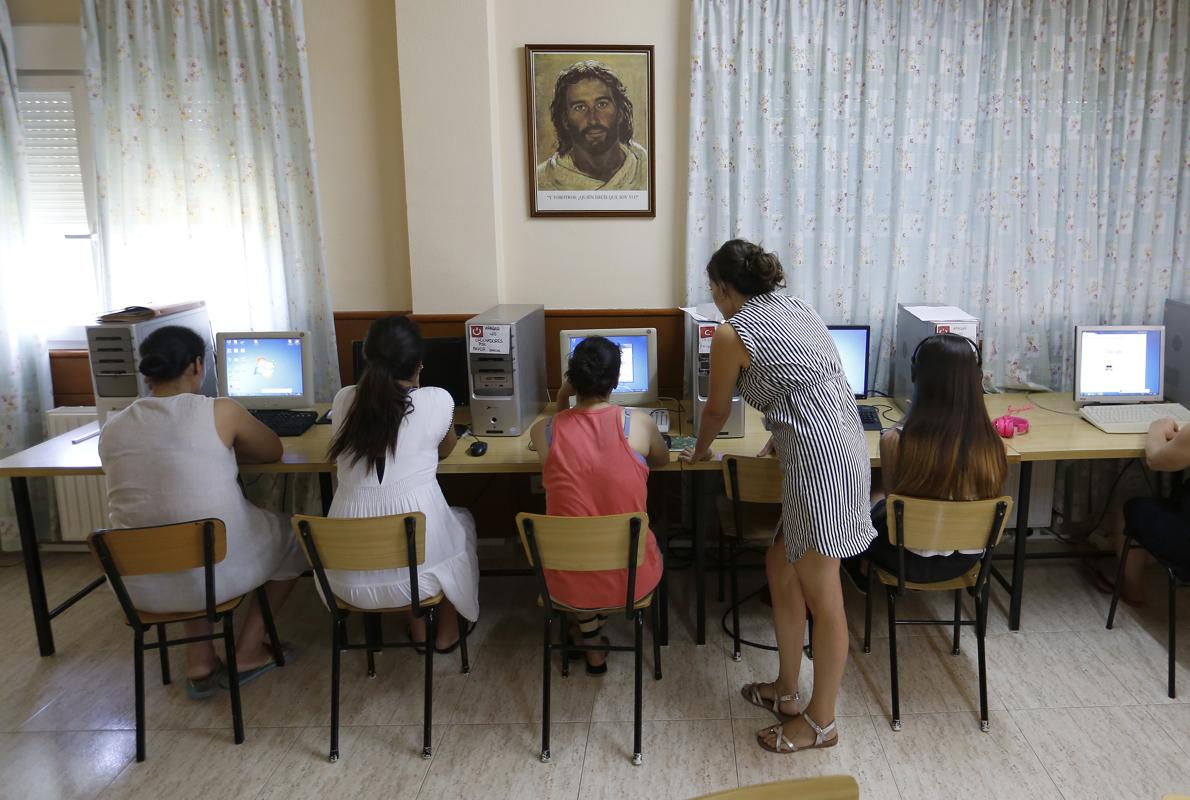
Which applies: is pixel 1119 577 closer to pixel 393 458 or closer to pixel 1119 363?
pixel 1119 363

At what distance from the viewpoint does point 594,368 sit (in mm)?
2404

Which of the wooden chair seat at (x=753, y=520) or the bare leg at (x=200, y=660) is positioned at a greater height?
the wooden chair seat at (x=753, y=520)

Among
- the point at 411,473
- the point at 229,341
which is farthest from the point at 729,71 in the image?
the point at 229,341

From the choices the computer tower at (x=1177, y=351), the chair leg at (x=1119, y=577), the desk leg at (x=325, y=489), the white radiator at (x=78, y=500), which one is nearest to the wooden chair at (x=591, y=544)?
the desk leg at (x=325, y=489)

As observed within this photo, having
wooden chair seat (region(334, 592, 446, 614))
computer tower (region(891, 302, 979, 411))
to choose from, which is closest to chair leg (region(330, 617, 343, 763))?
wooden chair seat (region(334, 592, 446, 614))

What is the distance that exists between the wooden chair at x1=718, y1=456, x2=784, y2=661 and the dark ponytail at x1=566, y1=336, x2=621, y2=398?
0.51 m

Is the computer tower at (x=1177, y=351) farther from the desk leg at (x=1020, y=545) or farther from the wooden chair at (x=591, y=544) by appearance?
the wooden chair at (x=591, y=544)

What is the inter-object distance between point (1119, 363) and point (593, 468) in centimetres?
237

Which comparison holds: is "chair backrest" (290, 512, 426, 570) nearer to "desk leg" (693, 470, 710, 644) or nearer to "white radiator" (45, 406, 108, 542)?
"desk leg" (693, 470, 710, 644)

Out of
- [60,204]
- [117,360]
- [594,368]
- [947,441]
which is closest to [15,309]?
[60,204]

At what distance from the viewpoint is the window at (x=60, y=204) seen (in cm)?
359

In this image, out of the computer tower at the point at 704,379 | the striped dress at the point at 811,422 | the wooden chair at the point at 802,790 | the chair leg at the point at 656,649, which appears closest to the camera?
the wooden chair at the point at 802,790

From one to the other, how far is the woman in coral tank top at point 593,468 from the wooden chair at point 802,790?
47.4 inches

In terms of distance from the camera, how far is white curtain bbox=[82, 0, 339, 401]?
3.35 metres
